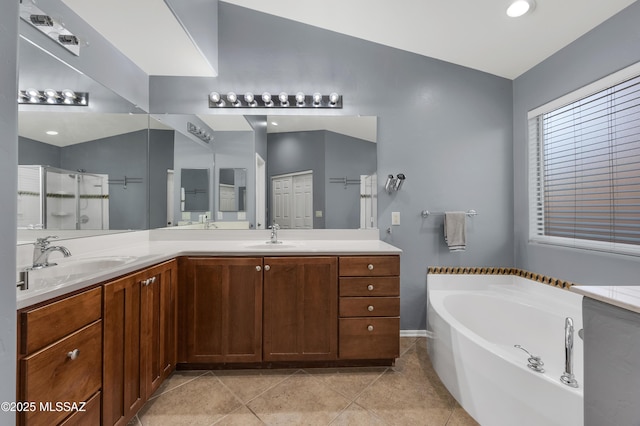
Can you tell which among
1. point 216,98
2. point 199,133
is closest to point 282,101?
point 216,98

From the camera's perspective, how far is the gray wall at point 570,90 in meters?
1.55

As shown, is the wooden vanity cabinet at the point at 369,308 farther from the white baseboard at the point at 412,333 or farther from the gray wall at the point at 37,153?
the gray wall at the point at 37,153

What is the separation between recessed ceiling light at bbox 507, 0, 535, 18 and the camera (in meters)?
1.66

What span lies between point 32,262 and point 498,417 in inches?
96.1

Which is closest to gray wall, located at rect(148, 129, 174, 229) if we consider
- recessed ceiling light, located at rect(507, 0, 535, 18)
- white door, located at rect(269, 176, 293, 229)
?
white door, located at rect(269, 176, 293, 229)

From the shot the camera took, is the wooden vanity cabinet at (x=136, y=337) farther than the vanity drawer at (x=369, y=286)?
No

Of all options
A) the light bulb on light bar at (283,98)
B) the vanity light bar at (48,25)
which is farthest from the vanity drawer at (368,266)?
the vanity light bar at (48,25)

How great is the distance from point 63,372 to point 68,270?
576 mm

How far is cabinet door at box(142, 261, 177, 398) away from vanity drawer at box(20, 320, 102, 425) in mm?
301

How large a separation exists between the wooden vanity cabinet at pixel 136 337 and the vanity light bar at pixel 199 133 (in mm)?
1165

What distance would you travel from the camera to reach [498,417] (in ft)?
4.14

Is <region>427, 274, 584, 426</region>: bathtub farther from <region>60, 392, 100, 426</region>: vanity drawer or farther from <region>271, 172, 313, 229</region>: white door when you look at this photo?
<region>60, 392, 100, 426</region>: vanity drawer

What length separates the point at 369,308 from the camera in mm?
1808

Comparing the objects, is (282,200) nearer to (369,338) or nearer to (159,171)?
(159,171)
